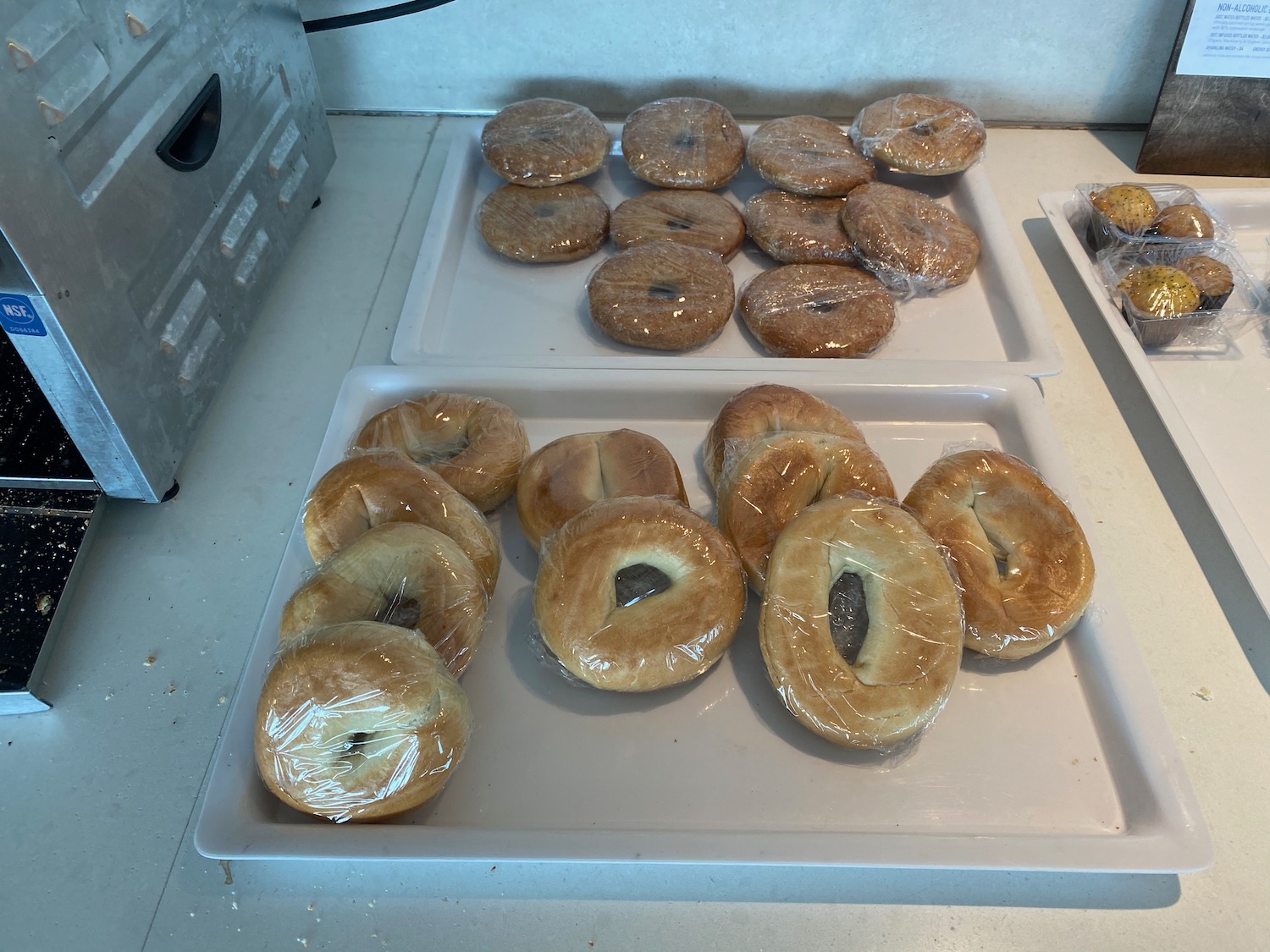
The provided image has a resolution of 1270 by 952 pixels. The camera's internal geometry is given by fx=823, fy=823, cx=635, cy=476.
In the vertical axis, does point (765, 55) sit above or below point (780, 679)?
above

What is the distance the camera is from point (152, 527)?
107cm

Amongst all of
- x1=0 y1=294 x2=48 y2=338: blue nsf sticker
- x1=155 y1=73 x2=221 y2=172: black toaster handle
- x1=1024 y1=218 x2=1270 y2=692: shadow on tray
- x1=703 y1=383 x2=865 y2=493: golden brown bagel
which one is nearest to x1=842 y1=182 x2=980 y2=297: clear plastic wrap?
x1=1024 y1=218 x2=1270 y2=692: shadow on tray

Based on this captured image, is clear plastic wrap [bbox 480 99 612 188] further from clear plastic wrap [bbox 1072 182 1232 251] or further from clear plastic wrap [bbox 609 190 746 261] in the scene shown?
clear plastic wrap [bbox 1072 182 1232 251]

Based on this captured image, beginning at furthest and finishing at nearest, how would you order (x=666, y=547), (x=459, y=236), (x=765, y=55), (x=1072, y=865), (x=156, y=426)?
(x=765, y=55) < (x=459, y=236) < (x=156, y=426) < (x=666, y=547) < (x=1072, y=865)

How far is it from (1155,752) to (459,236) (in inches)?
48.2

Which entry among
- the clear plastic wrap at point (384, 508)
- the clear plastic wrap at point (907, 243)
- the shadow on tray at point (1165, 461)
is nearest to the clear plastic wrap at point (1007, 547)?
the shadow on tray at point (1165, 461)

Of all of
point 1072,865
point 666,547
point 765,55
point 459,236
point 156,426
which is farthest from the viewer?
point 765,55

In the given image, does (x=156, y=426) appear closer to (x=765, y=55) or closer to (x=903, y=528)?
(x=903, y=528)

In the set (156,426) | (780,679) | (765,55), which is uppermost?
(765,55)

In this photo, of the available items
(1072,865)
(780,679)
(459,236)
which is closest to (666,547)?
(780,679)

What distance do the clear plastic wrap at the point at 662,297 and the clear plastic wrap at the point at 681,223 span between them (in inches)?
2.6

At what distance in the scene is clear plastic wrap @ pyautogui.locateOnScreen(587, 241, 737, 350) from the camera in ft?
3.97

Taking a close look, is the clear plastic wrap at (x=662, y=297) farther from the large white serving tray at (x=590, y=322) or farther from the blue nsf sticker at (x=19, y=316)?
the blue nsf sticker at (x=19, y=316)

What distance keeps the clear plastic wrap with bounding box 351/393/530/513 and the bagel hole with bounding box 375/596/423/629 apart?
171mm
